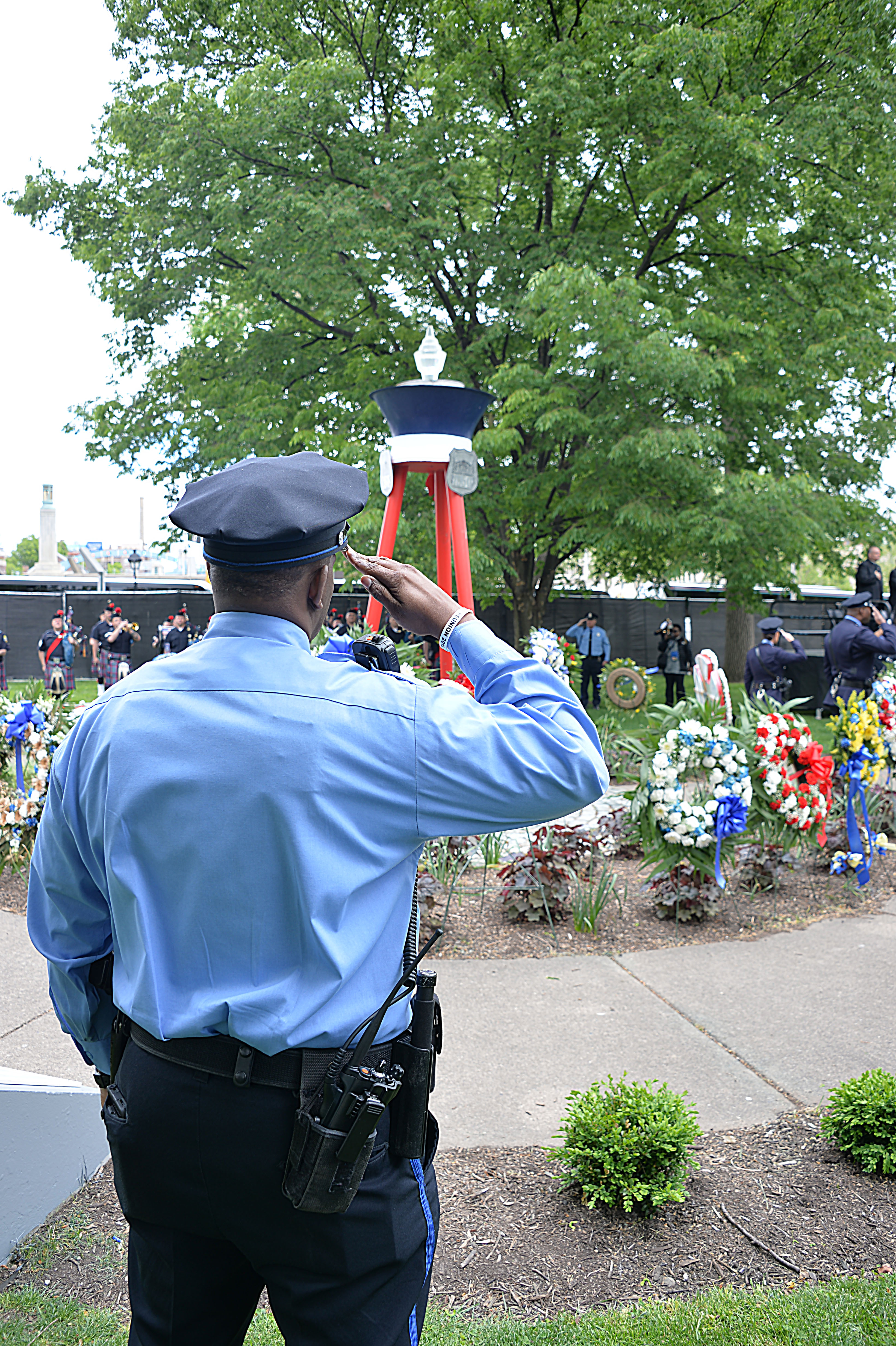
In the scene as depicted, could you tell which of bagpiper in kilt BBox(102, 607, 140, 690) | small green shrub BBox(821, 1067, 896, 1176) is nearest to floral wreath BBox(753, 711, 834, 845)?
small green shrub BBox(821, 1067, 896, 1176)

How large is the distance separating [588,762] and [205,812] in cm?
55

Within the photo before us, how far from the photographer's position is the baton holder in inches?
55.1

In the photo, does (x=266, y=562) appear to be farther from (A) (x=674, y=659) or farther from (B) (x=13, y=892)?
(A) (x=674, y=659)

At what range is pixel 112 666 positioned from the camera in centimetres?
2005

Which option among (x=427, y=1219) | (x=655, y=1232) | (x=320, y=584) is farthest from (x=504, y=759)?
(x=655, y=1232)

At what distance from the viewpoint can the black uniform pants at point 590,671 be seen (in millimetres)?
17781

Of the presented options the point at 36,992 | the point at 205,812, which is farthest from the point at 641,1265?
the point at 36,992

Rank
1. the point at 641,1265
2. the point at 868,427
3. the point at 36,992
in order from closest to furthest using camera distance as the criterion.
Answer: the point at 641,1265 → the point at 36,992 → the point at 868,427

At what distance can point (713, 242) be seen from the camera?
1360 cm

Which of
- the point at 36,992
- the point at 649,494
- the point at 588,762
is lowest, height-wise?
the point at 36,992

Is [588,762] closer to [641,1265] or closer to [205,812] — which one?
[205,812]

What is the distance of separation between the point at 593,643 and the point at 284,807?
1656 centimetres

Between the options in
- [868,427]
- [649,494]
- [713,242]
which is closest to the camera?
[649,494]

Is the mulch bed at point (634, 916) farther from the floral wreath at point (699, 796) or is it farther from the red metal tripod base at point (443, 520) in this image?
the red metal tripod base at point (443, 520)
